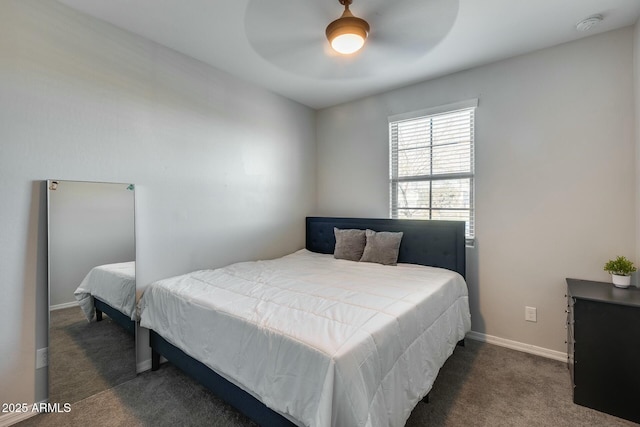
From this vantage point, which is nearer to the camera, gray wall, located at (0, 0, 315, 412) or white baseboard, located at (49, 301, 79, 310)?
gray wall, located at (0, 0, 315, 412)

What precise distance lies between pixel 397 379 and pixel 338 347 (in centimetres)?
47

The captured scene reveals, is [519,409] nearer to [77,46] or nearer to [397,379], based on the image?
[397,379]

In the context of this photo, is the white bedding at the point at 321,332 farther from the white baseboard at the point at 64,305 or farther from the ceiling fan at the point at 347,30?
the ceiling fan at the point at 347,30

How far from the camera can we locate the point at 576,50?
2.44 meters

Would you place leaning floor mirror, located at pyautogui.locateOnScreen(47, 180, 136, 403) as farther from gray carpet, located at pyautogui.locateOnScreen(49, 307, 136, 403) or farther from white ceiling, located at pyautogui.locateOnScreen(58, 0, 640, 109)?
white ceiling, located at pyautogui.locateOnScreen(58, 0, 640, 109)

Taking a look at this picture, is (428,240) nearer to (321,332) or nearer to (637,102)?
(637,102)

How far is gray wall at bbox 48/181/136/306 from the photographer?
78.5 inches

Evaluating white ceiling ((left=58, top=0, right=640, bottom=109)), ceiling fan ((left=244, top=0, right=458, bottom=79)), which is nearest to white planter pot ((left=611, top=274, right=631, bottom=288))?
white ceiling ((left=58, top=0, right=640, bottom=109))

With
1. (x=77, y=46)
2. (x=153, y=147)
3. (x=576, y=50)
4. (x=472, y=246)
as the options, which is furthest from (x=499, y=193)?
(x=77, y=46)

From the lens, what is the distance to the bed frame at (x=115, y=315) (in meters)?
2.24

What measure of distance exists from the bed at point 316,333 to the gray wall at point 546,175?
0.45m

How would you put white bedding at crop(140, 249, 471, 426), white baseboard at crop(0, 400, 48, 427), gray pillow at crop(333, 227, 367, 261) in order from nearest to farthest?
1. white bedding at crop(140, 249, 471, 426)
2. white baseboard at crop(0, 400, 48, 427)
3. gray pillow at crop(333, 227, 367, 261)

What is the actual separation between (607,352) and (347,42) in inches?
102

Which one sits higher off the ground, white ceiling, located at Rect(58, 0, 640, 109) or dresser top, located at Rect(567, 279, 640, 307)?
white ceiling, located at Rect(58, 0, 640, 109)
